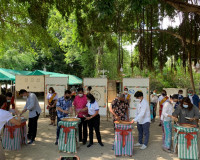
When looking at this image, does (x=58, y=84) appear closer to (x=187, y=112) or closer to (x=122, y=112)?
(x=122, y=112)

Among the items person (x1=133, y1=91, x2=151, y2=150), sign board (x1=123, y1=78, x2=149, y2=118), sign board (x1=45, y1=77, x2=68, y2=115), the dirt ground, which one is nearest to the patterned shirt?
the dirt ground

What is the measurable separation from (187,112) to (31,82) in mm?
8371

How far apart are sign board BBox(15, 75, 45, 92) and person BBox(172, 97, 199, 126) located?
7.70 meters

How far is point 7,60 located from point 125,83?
18.0 meters

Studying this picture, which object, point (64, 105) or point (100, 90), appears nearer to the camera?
point (64, 105)

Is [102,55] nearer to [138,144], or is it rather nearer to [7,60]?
[7,60]

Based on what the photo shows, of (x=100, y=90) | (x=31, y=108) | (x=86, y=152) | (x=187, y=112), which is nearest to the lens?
(x=187, y=112)

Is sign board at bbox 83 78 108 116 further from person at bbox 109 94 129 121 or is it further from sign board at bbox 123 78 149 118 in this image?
person at bbox 109 94 129 121

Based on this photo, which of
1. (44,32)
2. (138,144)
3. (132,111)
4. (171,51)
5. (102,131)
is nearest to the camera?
(138,144)

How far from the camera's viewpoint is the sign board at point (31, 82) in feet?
36.3

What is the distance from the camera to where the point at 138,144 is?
19.7 feet

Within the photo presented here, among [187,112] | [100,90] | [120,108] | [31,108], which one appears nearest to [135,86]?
[100,90]

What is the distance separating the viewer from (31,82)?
11.1m


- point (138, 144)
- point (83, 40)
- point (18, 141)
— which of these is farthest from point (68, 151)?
point (83, 40)
